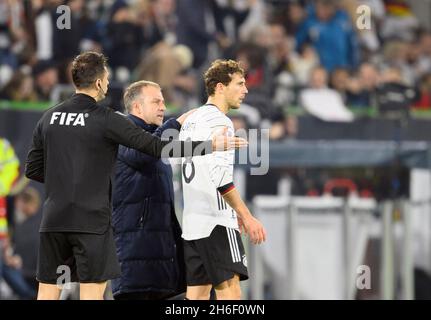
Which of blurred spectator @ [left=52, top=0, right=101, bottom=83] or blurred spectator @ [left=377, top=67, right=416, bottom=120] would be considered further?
blurred spectator @ [left=52, top=0, right=101, bottom=83]

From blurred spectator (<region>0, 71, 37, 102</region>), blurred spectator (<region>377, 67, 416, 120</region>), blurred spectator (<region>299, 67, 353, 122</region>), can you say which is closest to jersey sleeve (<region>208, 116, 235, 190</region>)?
blurred spectator (<region>0, 71, 37, 102</region>)

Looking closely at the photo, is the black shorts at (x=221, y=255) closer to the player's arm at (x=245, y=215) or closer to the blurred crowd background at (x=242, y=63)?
the player's arm at (x=245, y=215)

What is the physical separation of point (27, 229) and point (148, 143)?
650 cm

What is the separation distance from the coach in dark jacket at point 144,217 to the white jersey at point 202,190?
1.29 ft

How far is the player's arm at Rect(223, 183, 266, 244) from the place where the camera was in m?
7.92

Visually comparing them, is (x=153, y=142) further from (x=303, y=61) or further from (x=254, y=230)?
(x=303, y=61)

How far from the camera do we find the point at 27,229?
13.7m

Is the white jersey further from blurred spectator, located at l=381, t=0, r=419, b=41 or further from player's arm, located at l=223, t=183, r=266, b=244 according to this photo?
blurred spectator, located at l=381, t=0, r=419, b=41

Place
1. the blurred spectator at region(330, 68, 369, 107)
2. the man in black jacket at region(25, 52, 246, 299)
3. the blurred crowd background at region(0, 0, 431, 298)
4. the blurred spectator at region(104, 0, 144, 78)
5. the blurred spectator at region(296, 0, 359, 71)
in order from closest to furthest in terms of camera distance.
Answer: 1. the man in black jacket at region(25, 52, 246, 299)
2. the blurred crowd background at region(0, 0, 431, 298)
3. the blurred spectator at region(104, 0, 144, 78)
4. the blurred spectator at region(330, 68, 369, 107)
5. the blurred spectator at region(296, 0, 359, 71)

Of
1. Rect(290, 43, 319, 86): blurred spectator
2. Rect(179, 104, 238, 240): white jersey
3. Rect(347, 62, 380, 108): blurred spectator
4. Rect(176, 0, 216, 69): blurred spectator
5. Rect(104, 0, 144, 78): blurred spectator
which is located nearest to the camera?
Rect(179, 104, 238, 240): white jersey

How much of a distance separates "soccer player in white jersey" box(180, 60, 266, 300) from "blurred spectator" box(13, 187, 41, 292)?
18.3 ft

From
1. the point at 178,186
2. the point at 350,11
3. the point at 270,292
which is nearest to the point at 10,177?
the point at 178,186

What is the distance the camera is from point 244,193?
14.4 meters

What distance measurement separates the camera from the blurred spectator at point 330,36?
18.3 metres
